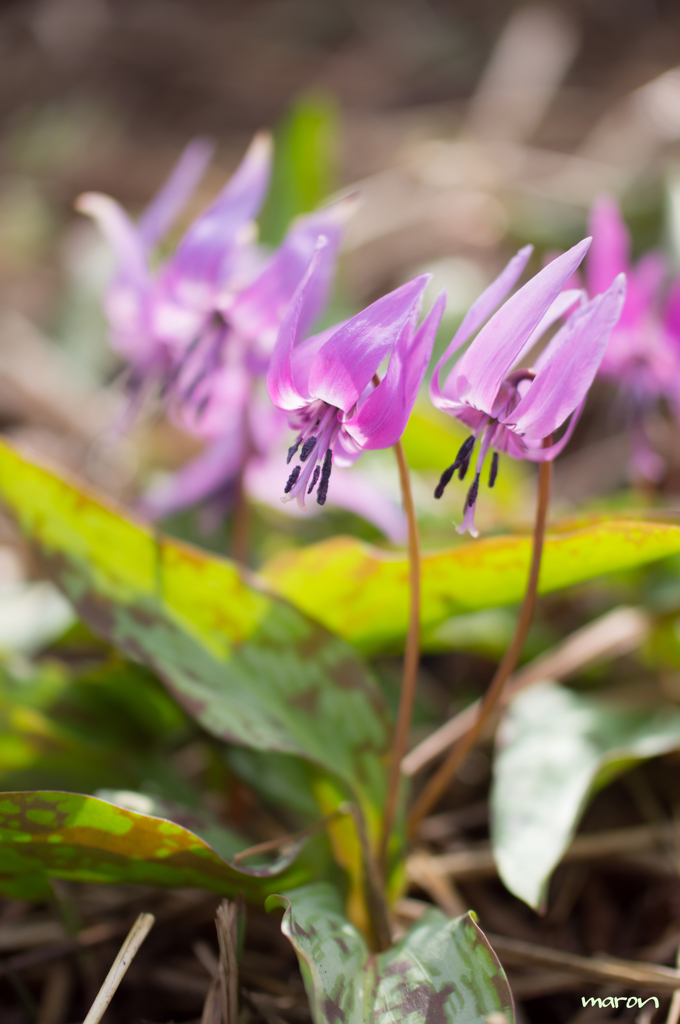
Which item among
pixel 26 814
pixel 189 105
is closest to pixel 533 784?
pixel 26 814

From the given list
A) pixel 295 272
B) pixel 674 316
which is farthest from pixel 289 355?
pixel 674 316

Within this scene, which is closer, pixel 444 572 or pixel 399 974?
pixel 399 974

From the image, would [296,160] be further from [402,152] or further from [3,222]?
[3,222]

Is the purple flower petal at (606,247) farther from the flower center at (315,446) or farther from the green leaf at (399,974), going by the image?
the green leaf at (399,974)

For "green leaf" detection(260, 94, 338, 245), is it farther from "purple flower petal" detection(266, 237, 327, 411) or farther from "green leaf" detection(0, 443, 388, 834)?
"purple flower petal" detection(266, 237, 327, 411)

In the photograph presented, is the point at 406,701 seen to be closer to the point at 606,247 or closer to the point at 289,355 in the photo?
the point at 289,355

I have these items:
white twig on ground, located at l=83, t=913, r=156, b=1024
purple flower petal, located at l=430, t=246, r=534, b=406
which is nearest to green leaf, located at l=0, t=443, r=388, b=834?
white twig on ground, located at l=83, t=913, r=156, b=1024
